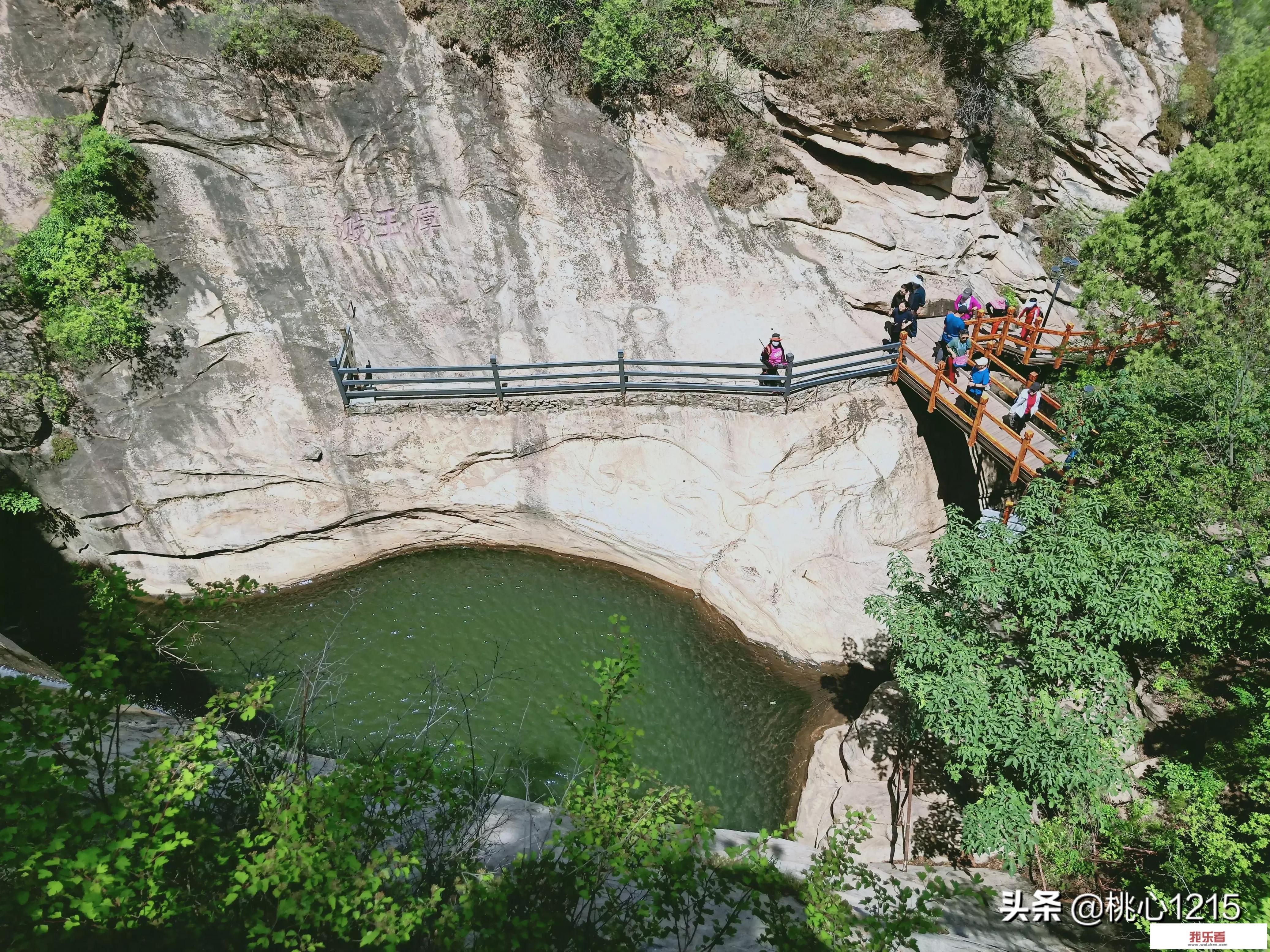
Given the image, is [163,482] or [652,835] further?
[163,482]

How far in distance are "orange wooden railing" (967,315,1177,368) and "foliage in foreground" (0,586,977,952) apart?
1251 cm

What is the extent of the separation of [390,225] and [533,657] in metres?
9.73

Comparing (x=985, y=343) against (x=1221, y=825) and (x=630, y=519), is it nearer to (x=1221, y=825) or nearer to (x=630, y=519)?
(x=630, y=519)

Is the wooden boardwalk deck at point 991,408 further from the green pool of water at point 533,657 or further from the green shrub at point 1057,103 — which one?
the green shrub at point 1057,103

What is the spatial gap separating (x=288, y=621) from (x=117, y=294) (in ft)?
23.7

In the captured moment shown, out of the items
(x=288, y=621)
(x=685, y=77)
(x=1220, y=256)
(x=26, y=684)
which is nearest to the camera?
(x=26, y=684)

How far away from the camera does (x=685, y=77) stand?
619 inches

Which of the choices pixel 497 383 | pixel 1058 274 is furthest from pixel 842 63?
pixel 497 383

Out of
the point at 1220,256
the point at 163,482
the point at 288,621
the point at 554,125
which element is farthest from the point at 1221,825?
the point at 163,482

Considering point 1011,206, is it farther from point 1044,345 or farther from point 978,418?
point 978,418

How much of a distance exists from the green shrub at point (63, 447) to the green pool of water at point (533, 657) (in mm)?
4454

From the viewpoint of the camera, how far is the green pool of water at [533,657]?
1139 cm

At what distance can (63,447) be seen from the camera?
44.2ft

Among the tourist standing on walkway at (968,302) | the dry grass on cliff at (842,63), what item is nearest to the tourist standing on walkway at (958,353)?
the tourist standing on walkway at (968,302)
